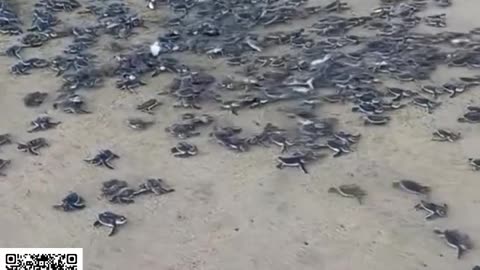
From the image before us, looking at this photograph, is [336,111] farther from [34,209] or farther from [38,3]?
[38,3]

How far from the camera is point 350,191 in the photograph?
3062 mm

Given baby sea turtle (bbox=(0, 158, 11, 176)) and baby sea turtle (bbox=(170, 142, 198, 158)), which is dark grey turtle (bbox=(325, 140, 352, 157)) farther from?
baby sea turtle (bbox=(0, 158, 11, 176))

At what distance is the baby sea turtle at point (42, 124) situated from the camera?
363 cm

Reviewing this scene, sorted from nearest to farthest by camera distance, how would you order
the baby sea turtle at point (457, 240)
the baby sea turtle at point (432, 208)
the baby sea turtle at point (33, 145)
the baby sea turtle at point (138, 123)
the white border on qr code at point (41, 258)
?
the white border on qr code at point (41, 258) < the baby sea turtle at point (457, 240) < the baby sea turtle at point (432, 208) < the baby sea turtle at point (33, 145) < the baby sea turtle at point (138, 123)

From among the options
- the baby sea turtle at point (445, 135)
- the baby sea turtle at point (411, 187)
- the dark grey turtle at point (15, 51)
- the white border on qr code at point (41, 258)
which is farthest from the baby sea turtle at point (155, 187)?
the dark grey turtle at point (15, 51)

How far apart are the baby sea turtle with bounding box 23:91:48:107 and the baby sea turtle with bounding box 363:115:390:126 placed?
62.0 inches

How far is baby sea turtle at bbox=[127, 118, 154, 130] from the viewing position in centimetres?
360

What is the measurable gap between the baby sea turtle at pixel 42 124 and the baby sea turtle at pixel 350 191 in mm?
1370

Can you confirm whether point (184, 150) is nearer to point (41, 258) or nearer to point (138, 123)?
point (138, 123)

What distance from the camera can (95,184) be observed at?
320 cm

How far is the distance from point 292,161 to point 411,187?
0.50 metres

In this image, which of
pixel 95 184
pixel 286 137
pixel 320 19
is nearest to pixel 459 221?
pixel 286 137

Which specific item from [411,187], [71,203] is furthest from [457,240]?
[71,203]

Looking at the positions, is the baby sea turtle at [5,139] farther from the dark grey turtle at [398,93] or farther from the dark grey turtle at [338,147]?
the dark grey turtle at [398,93]
